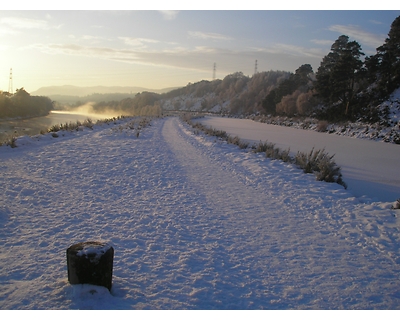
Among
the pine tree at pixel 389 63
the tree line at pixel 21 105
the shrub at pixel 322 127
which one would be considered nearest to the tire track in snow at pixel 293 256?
the shrub at pixel 322 127

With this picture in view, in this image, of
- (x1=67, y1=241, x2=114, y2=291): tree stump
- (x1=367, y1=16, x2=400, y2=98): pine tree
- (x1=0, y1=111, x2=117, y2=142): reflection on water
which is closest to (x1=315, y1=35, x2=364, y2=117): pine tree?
(x1=367, y1=16, x2=400, y2=98): pine tree

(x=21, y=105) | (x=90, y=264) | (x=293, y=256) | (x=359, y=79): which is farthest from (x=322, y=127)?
(x=21, y=105)

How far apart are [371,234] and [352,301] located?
7.52ft

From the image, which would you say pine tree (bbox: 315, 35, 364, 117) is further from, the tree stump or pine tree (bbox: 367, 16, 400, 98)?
the tree stump

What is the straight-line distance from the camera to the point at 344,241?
16.4 ft

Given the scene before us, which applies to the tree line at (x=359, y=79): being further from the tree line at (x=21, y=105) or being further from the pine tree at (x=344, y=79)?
the tree line at (x=21, y=105)

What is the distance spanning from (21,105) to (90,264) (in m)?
51.5

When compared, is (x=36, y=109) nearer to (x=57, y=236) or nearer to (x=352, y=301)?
(x=57, y=236)

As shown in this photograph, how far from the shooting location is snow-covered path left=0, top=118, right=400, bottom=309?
334cm

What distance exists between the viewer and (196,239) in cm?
484

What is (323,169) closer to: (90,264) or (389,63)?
(90,264)

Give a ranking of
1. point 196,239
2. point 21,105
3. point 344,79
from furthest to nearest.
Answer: point 21,105 → point 344,79 → point 196,239

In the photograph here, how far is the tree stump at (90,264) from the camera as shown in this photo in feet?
10.1

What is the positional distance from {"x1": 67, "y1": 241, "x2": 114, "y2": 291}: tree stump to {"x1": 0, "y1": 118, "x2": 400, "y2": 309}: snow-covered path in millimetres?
100
